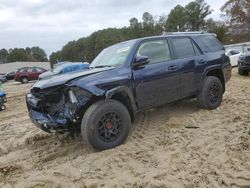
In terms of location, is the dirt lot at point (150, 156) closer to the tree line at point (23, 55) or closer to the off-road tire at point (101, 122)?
the off-road tire at point (101, 122)

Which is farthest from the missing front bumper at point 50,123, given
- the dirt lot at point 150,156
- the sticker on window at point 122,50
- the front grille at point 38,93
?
the sticker on window at point 122,50

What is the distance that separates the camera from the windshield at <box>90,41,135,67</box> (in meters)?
6.04

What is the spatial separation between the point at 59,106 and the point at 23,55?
4052 inches

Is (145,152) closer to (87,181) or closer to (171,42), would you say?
(87,181)

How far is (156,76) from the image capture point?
609cm

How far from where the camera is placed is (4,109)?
1209 centimetres

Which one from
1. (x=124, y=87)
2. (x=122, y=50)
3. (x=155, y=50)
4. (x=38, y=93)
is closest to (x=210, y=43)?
(x=155, y=50)

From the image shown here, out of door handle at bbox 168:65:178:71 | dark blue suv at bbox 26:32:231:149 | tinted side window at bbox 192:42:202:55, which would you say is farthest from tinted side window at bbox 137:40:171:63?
tinted side window at bbox 192:42:202:55

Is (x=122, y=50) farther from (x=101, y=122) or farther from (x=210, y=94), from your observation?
(x=210, y=94)

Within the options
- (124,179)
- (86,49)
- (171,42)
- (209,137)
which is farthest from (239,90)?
(86,49)

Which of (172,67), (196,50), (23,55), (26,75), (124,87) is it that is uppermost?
(196,50)

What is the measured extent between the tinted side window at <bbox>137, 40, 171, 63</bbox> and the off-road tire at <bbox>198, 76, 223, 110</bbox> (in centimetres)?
124

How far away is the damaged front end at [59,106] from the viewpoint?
16.8ft

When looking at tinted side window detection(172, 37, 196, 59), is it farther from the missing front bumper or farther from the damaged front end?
the missing front bumper
